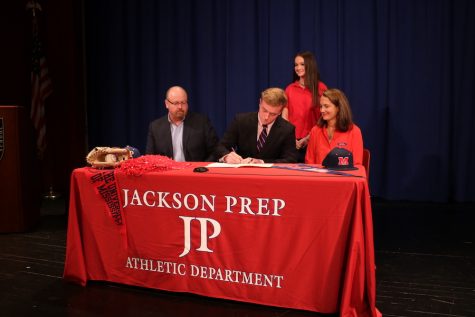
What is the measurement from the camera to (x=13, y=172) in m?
4.07

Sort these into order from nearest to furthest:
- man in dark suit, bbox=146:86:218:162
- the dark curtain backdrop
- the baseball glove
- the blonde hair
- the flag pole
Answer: the baseball glove < the blonde hair < man in dark suit, bbox=146:86:218:162 < the dark curtain backdrop < the flag pole

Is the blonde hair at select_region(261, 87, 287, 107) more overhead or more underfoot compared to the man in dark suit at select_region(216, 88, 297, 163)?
more overhead

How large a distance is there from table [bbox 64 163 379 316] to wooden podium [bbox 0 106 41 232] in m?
1.48

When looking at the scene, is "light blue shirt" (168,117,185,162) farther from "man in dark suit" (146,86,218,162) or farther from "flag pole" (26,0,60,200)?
"flag pole" (26,0,60,200)

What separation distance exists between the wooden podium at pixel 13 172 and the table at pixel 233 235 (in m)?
1.48

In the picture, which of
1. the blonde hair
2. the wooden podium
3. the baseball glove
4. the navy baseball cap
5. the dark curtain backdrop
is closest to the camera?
the navy baseball cap

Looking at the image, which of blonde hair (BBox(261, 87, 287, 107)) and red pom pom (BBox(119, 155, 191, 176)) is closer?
red pom pom (BBox(119, 155, 191, 176))

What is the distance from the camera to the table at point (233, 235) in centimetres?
231

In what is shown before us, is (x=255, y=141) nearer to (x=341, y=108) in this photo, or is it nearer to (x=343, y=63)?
(x=341, y=108)

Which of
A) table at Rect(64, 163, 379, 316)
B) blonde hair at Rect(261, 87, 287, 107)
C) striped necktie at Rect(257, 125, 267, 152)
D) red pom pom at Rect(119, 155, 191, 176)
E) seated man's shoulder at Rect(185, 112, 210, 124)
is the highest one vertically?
blonde hair at Rect(261, 87, 287, 107)

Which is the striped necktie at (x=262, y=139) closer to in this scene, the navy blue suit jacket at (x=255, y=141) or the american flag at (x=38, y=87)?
the navy blue suit jacket at (x=255, y=141)

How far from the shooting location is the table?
2.31 meters

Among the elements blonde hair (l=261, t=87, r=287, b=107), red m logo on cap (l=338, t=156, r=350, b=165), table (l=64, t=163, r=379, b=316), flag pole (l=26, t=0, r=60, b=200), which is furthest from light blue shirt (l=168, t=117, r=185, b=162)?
flag pole (l=26, t=0, r=60, b=200)

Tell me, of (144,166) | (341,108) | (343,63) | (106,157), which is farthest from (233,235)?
(343,63)
